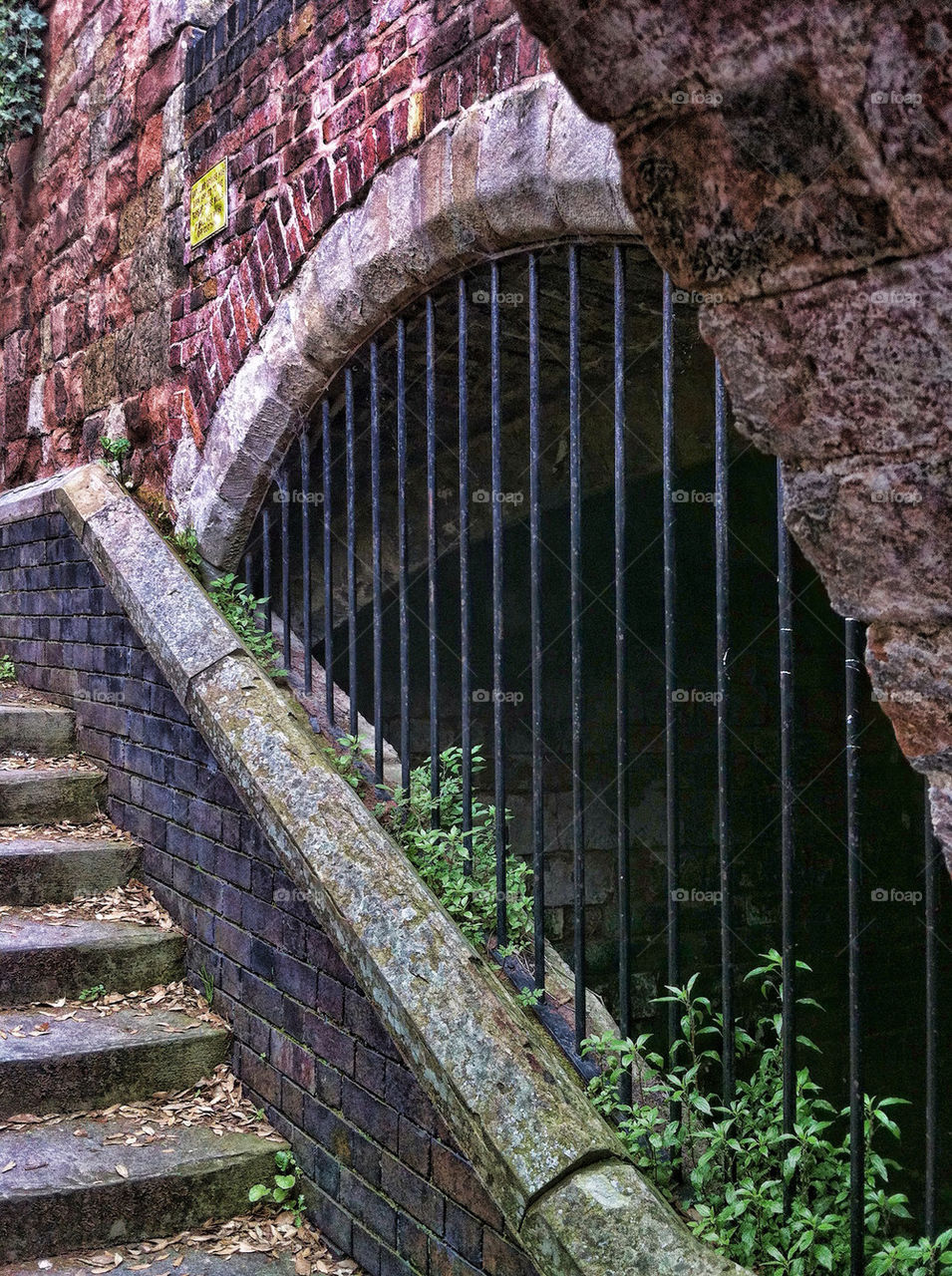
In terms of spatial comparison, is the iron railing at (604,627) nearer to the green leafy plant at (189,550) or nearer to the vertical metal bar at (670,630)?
the vertical metal bar at (670,630)

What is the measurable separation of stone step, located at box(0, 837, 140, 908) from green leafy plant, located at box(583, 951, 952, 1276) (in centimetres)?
207

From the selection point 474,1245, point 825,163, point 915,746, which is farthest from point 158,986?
point 825,163

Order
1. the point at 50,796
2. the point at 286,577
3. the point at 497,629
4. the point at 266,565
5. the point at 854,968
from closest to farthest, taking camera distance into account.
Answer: the point at 854,968 → the point at 497,629 → the point at 286,577 → the point at 266,565 → the point at 50,796

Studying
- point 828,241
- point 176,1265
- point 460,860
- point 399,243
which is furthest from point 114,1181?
point 828,241

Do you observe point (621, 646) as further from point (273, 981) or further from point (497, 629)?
point (273, 981)

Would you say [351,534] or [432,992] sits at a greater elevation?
[351,534]

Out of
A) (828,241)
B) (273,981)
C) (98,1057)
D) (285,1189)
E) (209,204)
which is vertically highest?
(209,204)

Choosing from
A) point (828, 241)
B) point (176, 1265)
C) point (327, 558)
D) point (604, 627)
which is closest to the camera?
point (828, 241)

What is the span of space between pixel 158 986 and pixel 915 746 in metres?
2.90

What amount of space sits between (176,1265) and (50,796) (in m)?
1.93

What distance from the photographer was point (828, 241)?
41.3 inches

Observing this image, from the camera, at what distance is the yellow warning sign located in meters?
3.78

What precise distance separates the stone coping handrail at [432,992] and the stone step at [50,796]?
29.3 inches

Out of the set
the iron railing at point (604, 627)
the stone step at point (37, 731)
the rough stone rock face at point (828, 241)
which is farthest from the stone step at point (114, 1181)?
the rough stone rock face at point (828, 241)
